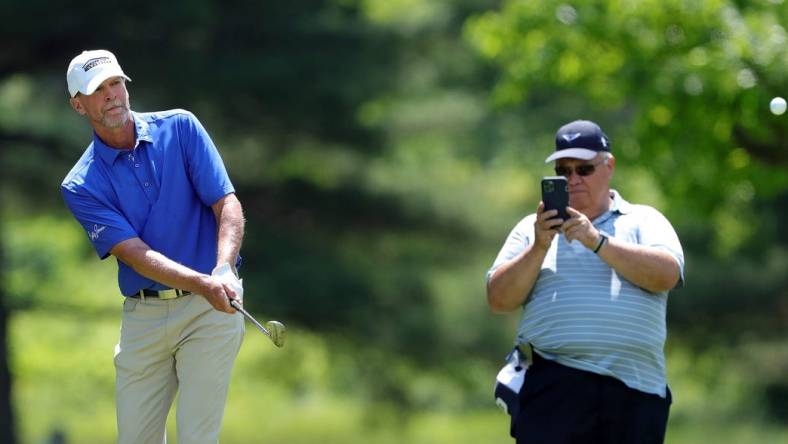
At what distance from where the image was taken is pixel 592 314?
499 cm

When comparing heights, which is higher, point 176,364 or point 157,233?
point 157,233

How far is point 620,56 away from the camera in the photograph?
37.7 ft

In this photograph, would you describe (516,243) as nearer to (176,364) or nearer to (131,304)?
(176,364)

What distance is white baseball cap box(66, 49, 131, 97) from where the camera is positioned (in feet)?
15.9

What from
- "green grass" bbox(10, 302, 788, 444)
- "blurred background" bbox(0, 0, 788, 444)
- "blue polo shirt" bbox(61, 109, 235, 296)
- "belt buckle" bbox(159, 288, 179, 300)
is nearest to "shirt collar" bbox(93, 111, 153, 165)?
"blue polo shirt" bbox(61, 109, 235, 296)

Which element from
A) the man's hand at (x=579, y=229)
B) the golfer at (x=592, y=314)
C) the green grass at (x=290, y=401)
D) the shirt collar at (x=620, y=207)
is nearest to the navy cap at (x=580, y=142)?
the golfer at (x=592, y=314)

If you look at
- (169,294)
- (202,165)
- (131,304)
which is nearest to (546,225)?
(202,165)

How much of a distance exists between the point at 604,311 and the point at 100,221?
1.82 metres

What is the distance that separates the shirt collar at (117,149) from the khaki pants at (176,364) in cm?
54

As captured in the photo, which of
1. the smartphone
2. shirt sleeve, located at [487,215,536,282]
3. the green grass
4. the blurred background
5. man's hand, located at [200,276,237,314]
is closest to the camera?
man's hand, located at [200,276,237,314]

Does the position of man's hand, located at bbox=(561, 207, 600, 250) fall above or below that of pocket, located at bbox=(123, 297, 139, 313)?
above

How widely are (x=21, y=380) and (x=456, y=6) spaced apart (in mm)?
12296

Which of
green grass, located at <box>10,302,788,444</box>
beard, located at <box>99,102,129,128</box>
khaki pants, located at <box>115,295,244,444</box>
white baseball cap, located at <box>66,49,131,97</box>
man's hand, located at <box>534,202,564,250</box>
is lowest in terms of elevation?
khaki pants, located at <box>115,295,244,444</box>

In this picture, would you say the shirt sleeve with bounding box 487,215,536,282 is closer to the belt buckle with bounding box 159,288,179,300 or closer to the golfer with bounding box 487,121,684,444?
the golfer with bounding box 487,121,684,444
